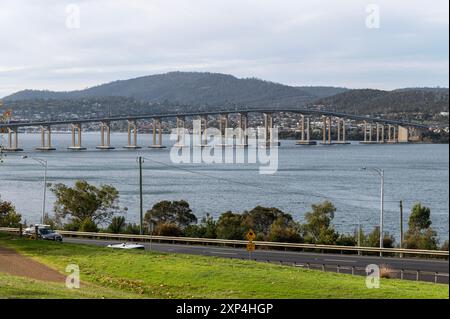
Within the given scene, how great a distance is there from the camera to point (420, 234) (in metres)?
36.1

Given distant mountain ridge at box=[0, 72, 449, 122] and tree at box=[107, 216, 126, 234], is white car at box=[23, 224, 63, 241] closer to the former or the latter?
tree at box=[107, 216, 126, 234]

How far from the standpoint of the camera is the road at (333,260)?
21.4 metres

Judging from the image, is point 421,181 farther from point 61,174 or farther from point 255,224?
point 255,224

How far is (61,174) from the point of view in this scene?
80.3m

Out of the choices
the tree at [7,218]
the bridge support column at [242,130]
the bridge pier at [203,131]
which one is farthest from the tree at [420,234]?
the bridge pier at [203,131]

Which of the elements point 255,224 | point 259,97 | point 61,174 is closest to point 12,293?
point 255,224

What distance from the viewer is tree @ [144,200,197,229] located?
41344 mm

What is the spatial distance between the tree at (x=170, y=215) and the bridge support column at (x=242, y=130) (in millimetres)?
90647

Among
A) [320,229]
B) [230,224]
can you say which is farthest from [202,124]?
[320,229]

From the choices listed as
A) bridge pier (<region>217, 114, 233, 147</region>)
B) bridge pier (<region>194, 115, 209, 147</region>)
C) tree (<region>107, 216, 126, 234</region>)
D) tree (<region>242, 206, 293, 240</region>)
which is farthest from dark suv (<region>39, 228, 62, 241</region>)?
bridge pier (<region>194, 115, 209, 147</region>)

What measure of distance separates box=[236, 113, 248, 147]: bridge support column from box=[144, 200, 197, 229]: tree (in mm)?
90647

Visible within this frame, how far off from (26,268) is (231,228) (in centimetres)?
1780

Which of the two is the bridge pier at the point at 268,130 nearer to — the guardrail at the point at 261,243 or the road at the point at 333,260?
the guardrail at the point at 261,243

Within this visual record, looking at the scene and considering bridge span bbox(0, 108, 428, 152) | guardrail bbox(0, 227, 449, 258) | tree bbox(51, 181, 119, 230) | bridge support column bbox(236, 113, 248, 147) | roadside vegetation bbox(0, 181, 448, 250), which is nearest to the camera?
guardrail bbox(0, 227, 449, 258)
